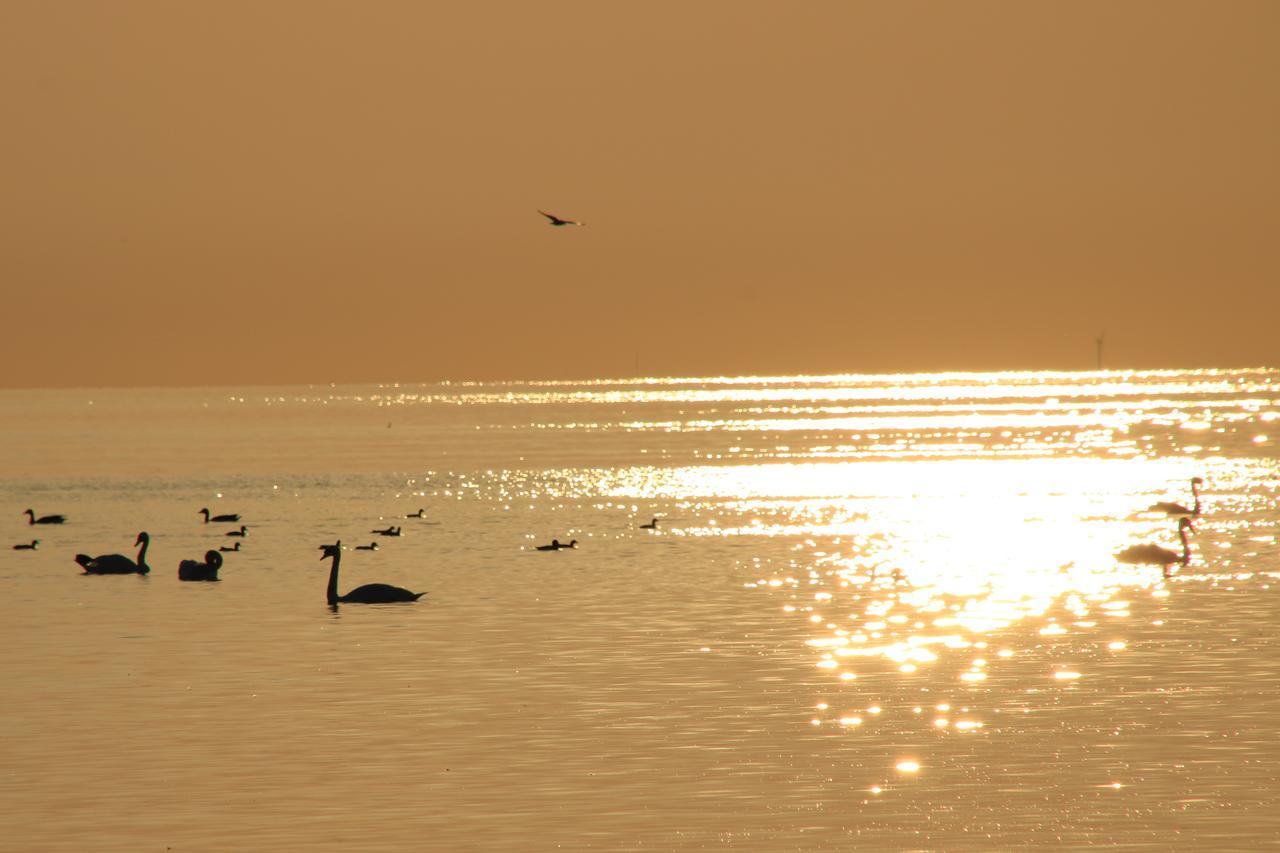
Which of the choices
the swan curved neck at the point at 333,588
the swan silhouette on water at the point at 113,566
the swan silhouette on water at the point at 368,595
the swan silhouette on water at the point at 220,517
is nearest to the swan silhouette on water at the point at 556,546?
the swan silhouette on water at the point at 113,566

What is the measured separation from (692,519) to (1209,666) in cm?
3581

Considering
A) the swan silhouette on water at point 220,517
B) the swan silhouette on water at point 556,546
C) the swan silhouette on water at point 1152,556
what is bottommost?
the swan silhouette on water at point 556,546

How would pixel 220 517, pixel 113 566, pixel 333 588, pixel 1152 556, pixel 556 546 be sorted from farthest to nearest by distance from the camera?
pixel 220 517
pixel 556 546
pixel 113 566
pixel 1152 556
pixel 333 588

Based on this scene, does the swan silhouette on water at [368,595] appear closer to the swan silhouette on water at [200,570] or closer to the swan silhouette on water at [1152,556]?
the swan silhouette on water at [200,570]

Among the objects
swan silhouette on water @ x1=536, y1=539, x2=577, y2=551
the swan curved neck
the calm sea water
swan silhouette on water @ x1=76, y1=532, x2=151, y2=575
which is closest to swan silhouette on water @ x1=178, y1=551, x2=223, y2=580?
the calm sea water

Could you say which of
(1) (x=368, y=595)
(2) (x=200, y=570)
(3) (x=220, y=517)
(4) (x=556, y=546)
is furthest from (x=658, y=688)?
(3) (x=220, y=517)

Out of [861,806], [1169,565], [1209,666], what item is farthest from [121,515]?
[861,806]

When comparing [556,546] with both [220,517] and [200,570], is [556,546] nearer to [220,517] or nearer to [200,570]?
[200,570]

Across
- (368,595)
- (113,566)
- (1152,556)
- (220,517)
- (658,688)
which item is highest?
(220,517)

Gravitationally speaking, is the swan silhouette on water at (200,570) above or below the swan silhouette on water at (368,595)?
above

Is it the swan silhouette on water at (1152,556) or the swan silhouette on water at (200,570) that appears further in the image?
the swan silhouette on water at (1152,556)

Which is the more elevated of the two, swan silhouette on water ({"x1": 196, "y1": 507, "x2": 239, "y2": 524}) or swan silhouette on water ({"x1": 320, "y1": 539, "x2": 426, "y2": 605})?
swan silhouette on water ({"x1": 196, "y1": 507, "x2": 239, "y2": 524})

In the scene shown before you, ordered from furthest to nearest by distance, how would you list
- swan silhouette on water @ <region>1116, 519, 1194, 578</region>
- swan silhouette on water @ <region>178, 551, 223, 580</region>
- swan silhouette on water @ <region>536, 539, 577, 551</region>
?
swan silhouette on water @ <region>536, 539, 577, 551</region> < swan silhouette on water @ <region>1116, 519, 1194, 578</region> < swan silhouette on water @ <region>178, 551, 223, 580</region>

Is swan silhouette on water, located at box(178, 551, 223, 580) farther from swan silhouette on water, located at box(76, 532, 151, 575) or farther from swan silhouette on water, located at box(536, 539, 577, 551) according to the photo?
swan silhouette on water, located at box(536, 539, 577, 551)
